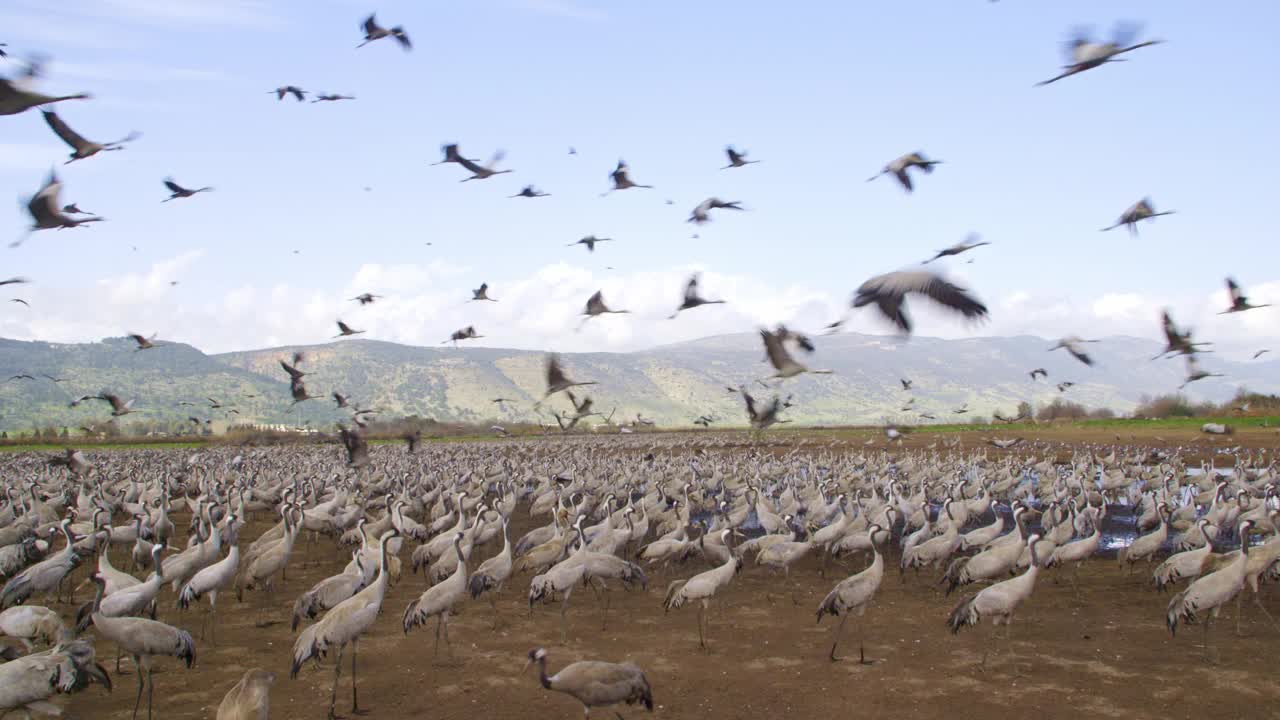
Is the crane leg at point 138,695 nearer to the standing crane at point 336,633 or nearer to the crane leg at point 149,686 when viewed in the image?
the crane leg at point 149,686

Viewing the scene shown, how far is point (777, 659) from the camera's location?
10.2 metres

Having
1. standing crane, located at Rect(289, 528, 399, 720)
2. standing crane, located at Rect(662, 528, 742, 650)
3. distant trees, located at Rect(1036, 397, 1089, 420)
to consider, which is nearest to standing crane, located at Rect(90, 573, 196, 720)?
standing crane, located at Rect(289, 528, 399, 720)

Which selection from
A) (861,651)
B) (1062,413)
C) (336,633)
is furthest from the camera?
(1062,413)

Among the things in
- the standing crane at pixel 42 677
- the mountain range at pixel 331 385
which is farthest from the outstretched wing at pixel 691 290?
the mountain range at pixel 331 385

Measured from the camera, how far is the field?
28.3 ft

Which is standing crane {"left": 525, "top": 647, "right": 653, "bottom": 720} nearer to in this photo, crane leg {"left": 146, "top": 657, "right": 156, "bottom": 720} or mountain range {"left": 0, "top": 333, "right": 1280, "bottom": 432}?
crane leg {"left": 146, "top": 657, "right": 156, "bottom": 720}

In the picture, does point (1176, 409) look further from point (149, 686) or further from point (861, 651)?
point (149, 686)

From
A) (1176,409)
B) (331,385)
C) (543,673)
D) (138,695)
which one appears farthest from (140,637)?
(331,385)

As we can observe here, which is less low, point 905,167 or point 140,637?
point 905,167

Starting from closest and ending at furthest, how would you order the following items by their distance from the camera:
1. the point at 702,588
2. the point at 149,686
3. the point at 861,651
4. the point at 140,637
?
the point at 149,686
the point at 140,637
the point at 861,651
the point at 702,588

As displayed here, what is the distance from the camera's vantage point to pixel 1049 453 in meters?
38.0

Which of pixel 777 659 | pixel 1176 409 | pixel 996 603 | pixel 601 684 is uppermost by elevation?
pixel 1176 409

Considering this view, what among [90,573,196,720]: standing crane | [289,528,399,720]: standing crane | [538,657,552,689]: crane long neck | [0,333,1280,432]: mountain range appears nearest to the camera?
[538,657,552,689]: crane long neck

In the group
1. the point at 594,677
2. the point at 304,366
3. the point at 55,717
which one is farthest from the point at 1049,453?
the point at 304,366
